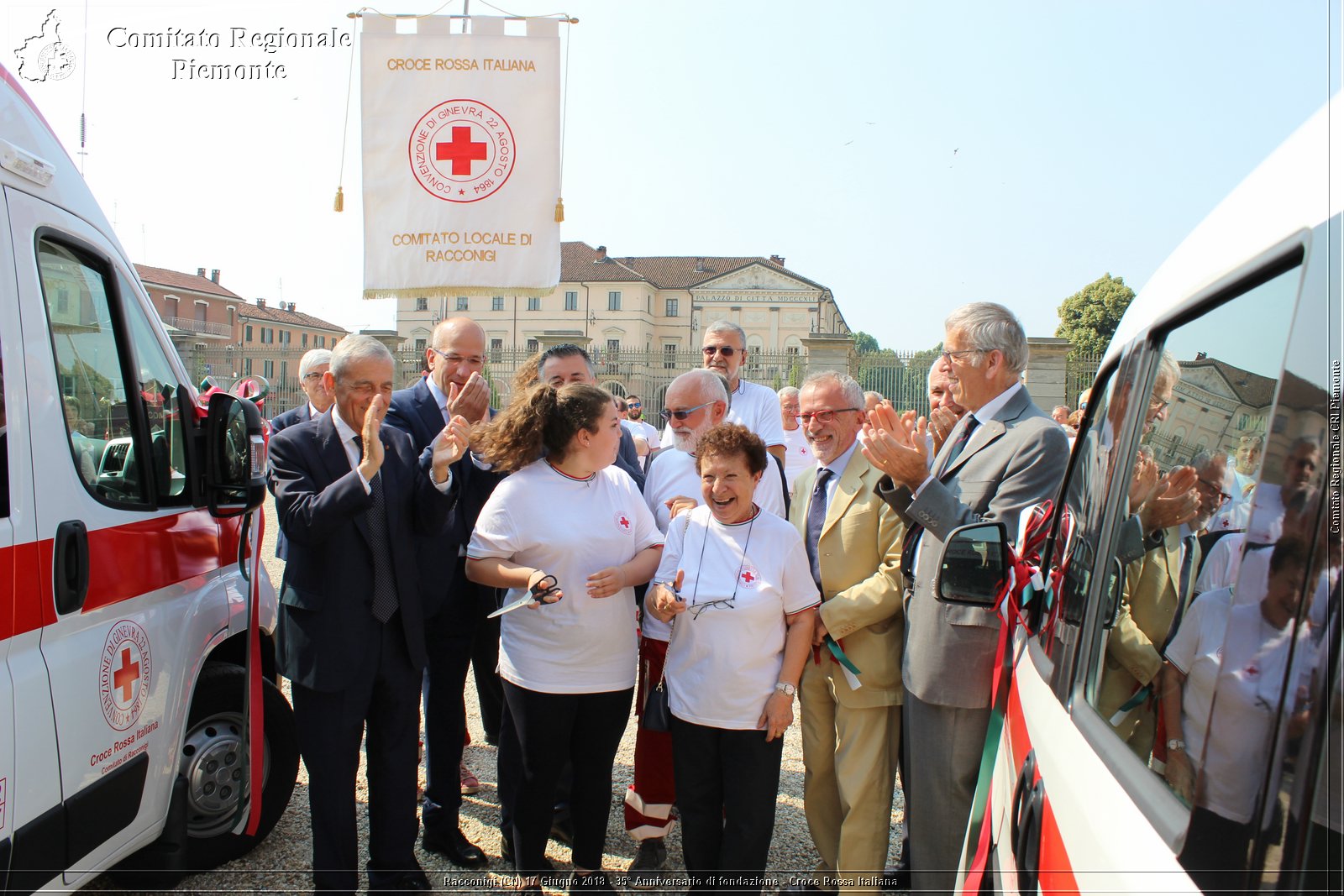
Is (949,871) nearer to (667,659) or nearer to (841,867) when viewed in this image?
(841,867)

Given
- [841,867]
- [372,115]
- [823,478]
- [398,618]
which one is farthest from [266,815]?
[372,115]

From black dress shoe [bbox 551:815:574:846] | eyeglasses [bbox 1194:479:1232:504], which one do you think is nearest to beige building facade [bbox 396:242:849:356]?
black dress shoe [bbox 551:815:574:846]

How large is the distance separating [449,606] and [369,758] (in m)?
0.70

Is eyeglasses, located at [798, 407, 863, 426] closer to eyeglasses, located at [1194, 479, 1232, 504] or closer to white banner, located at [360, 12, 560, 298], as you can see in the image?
white banner, located at [360, 12, 560, 298]

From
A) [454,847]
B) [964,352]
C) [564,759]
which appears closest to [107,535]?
[564,759]

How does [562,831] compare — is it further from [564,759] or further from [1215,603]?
[1215,603]

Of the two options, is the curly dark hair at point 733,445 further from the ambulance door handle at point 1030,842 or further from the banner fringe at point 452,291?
the ambulance door handle at point 1030,842

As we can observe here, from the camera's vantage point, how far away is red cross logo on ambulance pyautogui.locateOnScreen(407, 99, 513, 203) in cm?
409

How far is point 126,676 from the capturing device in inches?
103

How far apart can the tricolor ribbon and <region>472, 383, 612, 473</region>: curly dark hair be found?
62.3 inches

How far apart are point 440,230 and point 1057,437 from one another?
112 inches

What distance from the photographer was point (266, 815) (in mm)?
3625

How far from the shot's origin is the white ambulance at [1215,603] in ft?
2.84

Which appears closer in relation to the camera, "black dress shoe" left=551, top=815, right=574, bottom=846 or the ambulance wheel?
the ambulance wheel
